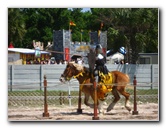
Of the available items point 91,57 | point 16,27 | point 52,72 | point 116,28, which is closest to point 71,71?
point 91,57

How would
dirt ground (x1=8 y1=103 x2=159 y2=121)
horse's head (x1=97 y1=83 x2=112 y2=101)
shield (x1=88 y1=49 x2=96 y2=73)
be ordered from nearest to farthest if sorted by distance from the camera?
dirt ground (x1=8 y1=103 x2=159 y2=121)
shield (x1=88 y1=49 x2=96 y2=73)
horse's head (x1=97 y1=83 x2=112 y2=101)

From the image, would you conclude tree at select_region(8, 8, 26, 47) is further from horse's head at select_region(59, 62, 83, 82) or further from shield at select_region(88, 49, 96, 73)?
shield at select_region(88, 49, 96, 73)

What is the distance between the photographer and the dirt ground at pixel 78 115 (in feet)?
28.0

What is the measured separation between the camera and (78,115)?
9.19m

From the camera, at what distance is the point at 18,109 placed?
9.97m

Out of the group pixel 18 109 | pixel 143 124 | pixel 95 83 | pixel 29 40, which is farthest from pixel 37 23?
pixel 143 124

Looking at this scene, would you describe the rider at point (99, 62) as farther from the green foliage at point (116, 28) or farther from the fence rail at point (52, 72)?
the fence rail at point (52, 72)

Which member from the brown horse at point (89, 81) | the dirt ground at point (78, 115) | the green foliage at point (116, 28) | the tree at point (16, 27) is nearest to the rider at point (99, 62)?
the brown horse at point (89, 81)

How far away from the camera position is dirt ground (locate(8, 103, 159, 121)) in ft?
28.0

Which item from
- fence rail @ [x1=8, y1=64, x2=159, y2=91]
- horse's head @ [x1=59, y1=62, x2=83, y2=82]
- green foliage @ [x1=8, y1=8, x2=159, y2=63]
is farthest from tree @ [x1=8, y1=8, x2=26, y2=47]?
fence rail @ [x1=8, y1=64, x2=159, y2=91]

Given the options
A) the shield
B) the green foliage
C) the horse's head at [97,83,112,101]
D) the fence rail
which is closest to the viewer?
the shield

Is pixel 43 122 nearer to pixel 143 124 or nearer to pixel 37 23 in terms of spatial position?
pixel 143 124

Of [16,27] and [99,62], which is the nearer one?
[99,62]

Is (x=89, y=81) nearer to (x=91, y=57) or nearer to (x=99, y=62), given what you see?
(x=99, y=62)
